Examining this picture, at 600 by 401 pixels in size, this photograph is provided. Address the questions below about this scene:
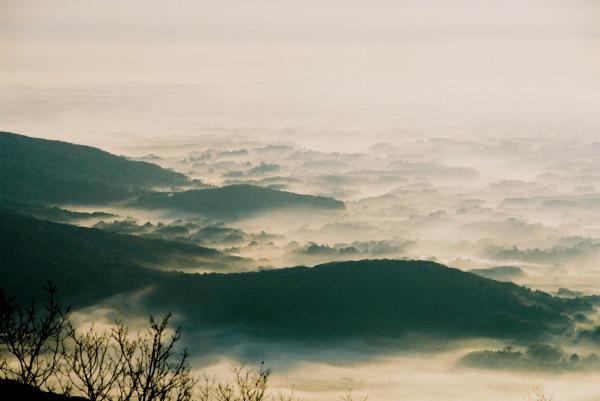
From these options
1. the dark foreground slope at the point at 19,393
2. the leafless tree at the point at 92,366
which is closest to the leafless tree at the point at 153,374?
the leafless tree at the point at 92,366

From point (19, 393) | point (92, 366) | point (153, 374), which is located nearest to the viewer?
point (153, 374)

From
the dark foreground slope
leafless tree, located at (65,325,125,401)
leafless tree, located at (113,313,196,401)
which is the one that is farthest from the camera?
the dark foreground slope

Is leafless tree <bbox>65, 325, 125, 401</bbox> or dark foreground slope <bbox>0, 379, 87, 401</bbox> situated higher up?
leafless tree <bbox>65, 325, 125, 401</bbox>

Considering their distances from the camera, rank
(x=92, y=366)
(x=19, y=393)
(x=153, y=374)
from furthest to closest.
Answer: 1. (x=19, y=393)
2. (x=92, y=366)
3. (x=153, y=374)

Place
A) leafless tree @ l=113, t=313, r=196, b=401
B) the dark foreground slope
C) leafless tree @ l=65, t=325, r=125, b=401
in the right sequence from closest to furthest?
leafless tree @ l=113, t=313, r=196, b=401 < leafless tree @ l=65, t=325, r=125, b=401 < the dark foreground slope

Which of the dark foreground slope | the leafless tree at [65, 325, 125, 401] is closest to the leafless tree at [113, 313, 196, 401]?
the leafless tree at [65, 325, 125, 401]

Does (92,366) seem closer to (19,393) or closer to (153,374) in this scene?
(153,374)

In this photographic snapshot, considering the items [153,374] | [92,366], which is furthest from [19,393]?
[153,374]

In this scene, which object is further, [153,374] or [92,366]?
[92,366]

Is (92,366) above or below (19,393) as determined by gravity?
above

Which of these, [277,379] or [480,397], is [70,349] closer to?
[277,379]

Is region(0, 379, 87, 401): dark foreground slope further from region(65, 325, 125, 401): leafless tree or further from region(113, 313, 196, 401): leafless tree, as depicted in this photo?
region(113, 313, 196, 401): leafless tree

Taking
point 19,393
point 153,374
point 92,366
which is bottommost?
point 19,393
